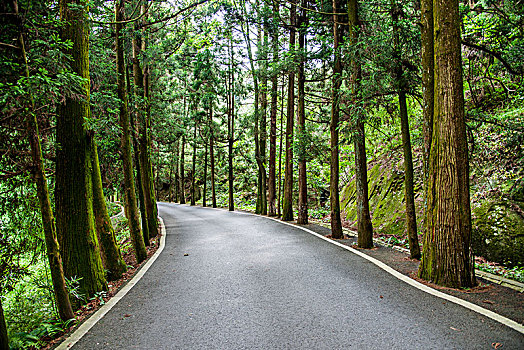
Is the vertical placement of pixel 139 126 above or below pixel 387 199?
above

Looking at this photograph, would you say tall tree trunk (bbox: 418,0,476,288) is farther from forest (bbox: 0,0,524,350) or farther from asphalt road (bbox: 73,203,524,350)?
asphalt road (bbox: 73,203,524,350)

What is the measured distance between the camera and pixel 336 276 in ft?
20.2

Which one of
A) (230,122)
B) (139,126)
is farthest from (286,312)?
(230,122)

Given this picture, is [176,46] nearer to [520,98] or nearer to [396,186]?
[396,186]

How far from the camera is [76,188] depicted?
233 inches

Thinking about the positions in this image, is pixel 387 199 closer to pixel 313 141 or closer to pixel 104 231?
pixel 313 141

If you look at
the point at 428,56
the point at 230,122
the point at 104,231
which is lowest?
the point at 104,231

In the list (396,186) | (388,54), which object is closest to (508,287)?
(388,54)

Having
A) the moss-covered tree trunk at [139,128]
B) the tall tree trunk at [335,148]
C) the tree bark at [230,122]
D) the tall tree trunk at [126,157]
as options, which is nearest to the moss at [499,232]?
the tall tree trunk at [335,148]

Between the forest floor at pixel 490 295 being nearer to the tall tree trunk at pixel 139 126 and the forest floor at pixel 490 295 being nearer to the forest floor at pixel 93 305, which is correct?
the forest floor at pixel 93 305

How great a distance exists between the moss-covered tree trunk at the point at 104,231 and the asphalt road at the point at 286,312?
763 mm

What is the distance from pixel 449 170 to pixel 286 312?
3567 millimetres

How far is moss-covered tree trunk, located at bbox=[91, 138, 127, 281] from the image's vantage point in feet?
21.6

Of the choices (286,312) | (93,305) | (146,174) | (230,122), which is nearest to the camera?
(286,312)
